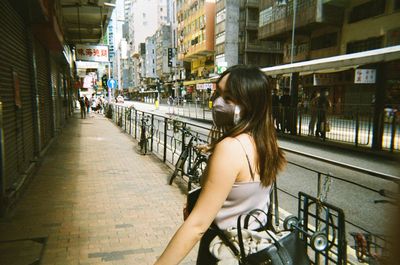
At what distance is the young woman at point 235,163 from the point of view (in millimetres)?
1447

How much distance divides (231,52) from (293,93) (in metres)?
32.5

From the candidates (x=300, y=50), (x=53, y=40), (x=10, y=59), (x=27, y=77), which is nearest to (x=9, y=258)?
(x=10, y=59)

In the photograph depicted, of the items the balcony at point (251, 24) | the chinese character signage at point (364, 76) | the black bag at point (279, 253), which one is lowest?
the black bag at point (279, 253)

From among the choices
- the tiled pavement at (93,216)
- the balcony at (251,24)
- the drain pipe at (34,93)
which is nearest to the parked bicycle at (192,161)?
the tiled pavement at (93,216)

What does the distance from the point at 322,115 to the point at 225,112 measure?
1217 cm

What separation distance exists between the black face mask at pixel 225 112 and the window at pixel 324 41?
2854 centimetres

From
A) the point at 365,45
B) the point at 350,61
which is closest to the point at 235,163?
the point at 350,61

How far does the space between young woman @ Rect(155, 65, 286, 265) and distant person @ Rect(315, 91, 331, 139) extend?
11890 mm

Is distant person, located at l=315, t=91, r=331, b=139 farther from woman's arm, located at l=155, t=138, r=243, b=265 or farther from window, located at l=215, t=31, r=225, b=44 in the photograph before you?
window, located at l=215, t=31, r=225, b=44

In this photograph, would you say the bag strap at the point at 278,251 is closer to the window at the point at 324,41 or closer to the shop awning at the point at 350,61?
the shop awning at the point at 350,61

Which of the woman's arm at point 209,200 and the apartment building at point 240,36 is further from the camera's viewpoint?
the apartment building at point 240,36

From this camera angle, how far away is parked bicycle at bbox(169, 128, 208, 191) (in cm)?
601

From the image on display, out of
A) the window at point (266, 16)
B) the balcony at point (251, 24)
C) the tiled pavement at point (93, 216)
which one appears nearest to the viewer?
the tiled pavement at point (93, 216)

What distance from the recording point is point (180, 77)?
72375 millimetres
